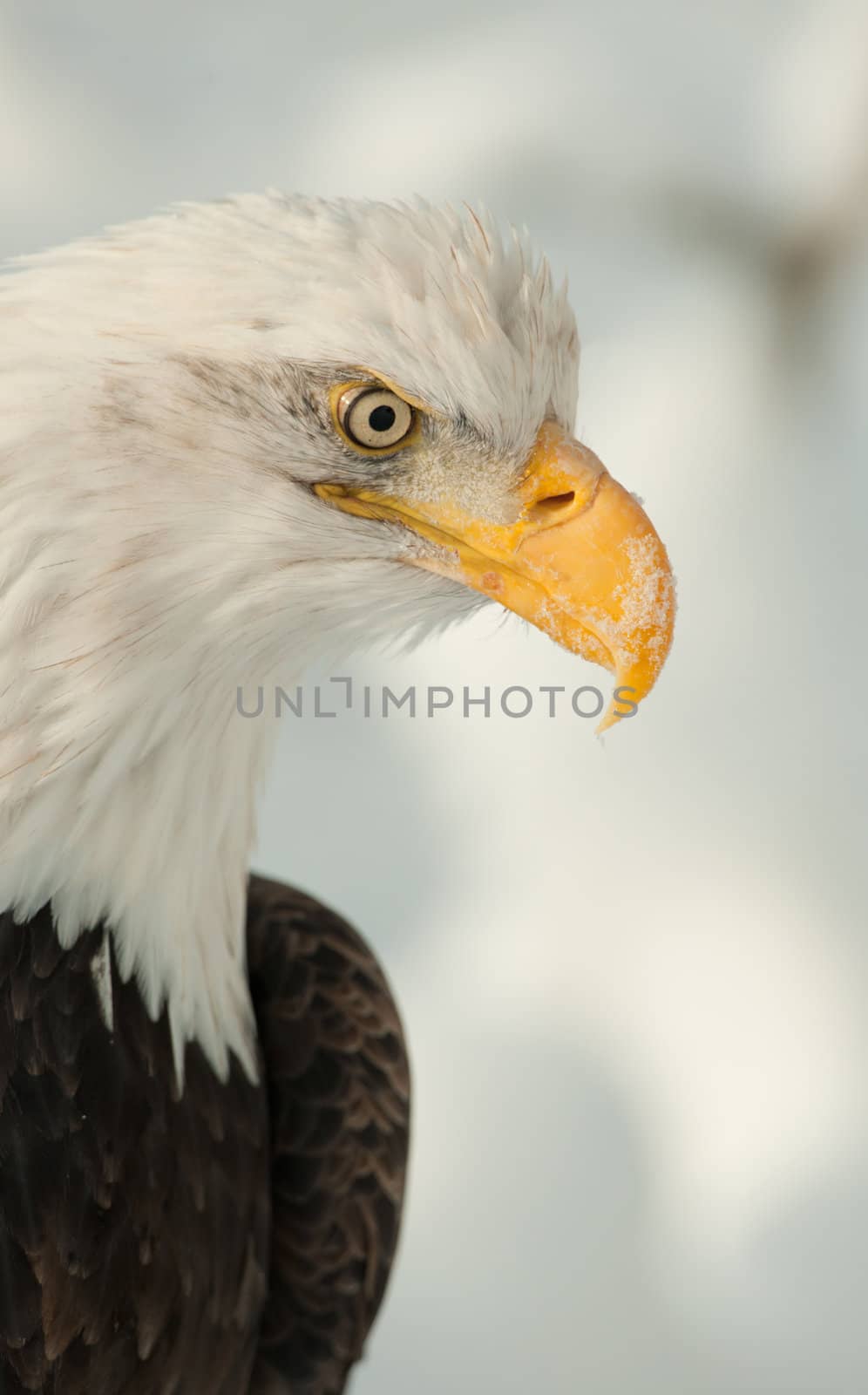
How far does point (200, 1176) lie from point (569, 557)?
0.60m

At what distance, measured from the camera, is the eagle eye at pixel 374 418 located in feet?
3.05

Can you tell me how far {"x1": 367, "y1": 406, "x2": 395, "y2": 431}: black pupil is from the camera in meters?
0.94

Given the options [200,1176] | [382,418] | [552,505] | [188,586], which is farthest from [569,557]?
[200,1176]

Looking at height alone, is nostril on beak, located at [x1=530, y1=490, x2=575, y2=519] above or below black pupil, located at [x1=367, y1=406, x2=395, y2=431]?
above

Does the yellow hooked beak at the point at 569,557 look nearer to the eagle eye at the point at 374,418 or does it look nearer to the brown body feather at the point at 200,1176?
the eagle eye at the point at 374,418

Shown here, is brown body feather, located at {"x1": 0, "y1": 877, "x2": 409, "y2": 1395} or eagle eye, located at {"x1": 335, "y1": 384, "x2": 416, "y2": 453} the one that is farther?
brown body feather, located at {"x1": 0, "y1": 877, "x2": 409, "y2": 1395}

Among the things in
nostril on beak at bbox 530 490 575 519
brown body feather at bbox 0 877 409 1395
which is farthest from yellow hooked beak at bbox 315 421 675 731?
brown body feather at bbox 0 877 409 1395

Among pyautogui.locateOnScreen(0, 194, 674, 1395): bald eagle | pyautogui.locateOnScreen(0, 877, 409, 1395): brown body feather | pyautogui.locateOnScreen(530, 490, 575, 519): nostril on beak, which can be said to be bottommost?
pyautogui.locateOnScreen(0, 877, 409, 1395): brown body feather

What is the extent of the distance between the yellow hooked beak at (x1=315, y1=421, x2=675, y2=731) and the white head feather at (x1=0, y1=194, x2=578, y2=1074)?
0.02 metres

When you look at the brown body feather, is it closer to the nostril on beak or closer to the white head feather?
the white head feather

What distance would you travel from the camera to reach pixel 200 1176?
3.85ft

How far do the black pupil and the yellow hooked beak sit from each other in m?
0.05

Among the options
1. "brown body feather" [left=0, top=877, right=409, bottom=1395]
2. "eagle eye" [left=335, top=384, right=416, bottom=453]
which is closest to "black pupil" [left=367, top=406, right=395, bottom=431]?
"eagle eye" [left=335, top=384, right=416, bottom=453]

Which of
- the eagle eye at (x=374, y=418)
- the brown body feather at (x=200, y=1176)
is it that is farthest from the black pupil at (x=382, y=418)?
the brown body feather at (x=200, y=1176)
